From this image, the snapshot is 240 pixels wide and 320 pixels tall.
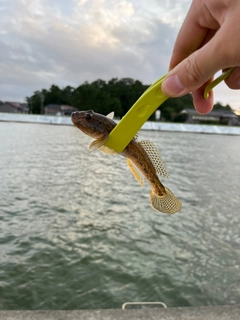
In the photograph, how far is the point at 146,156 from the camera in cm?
160

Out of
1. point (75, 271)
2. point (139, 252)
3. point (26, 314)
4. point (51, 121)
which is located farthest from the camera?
point (51, 121)

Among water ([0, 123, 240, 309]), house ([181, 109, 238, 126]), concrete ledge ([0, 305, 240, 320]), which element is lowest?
water ([0, 123, 240, 309])

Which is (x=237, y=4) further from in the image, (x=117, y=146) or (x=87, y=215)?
(x=87, y=215)

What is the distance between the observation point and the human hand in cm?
126

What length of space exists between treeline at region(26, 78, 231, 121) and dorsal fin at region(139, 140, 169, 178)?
47855mm

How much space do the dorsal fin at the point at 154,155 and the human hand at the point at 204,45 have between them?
0.28 meters

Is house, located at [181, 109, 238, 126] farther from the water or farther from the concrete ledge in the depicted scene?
the concrete ledge

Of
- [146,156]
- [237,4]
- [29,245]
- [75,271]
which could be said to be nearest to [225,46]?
[237,4]

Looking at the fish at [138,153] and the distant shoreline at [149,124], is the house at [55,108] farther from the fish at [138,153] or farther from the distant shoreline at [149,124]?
the fish at [138,153]

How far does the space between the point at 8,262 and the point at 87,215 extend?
9.74ft

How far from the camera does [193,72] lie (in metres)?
1.42

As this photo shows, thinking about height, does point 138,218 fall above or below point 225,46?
below

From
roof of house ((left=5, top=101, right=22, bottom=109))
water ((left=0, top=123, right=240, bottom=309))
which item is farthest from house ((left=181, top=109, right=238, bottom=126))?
water ((left=0, top=123, right=240, bottom=309))

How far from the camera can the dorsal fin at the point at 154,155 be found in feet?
5.29
